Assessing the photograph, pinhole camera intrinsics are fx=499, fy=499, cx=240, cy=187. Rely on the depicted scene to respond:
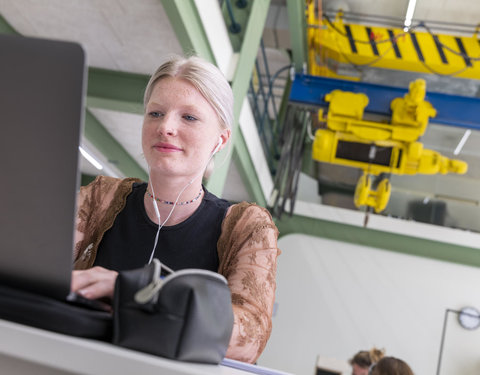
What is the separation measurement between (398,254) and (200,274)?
619cm

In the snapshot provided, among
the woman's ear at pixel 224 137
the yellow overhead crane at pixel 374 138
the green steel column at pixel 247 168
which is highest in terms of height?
the yellow overhead crane at pixel 374 138

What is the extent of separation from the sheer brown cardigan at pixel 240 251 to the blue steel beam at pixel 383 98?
3614 millimetres

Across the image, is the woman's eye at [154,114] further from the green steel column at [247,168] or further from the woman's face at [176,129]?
the green steel column at [247,168]

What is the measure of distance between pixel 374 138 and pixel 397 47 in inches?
45.2

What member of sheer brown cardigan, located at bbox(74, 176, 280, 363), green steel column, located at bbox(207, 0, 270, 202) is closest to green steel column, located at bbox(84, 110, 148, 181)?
green steel column, located at bbox(207, 0, 270, 202)

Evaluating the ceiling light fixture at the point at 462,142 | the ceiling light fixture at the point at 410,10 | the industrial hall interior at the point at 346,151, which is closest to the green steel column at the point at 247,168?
the industrial hall interior at the point at 346,151

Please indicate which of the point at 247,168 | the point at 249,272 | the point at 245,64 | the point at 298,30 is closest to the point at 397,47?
the point at 298,30

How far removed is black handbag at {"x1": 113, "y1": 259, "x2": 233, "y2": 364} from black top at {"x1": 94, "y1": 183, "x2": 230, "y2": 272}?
557mm

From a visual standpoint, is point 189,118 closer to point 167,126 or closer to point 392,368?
point 167,126

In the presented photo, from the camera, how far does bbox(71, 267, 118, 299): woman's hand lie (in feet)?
2.18

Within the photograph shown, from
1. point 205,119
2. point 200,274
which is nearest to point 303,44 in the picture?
point 205,119

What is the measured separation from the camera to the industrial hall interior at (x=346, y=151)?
375cm

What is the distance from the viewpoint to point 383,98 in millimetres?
4578

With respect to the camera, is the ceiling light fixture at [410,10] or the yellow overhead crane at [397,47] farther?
the ceiling light fixture at [410,10]
